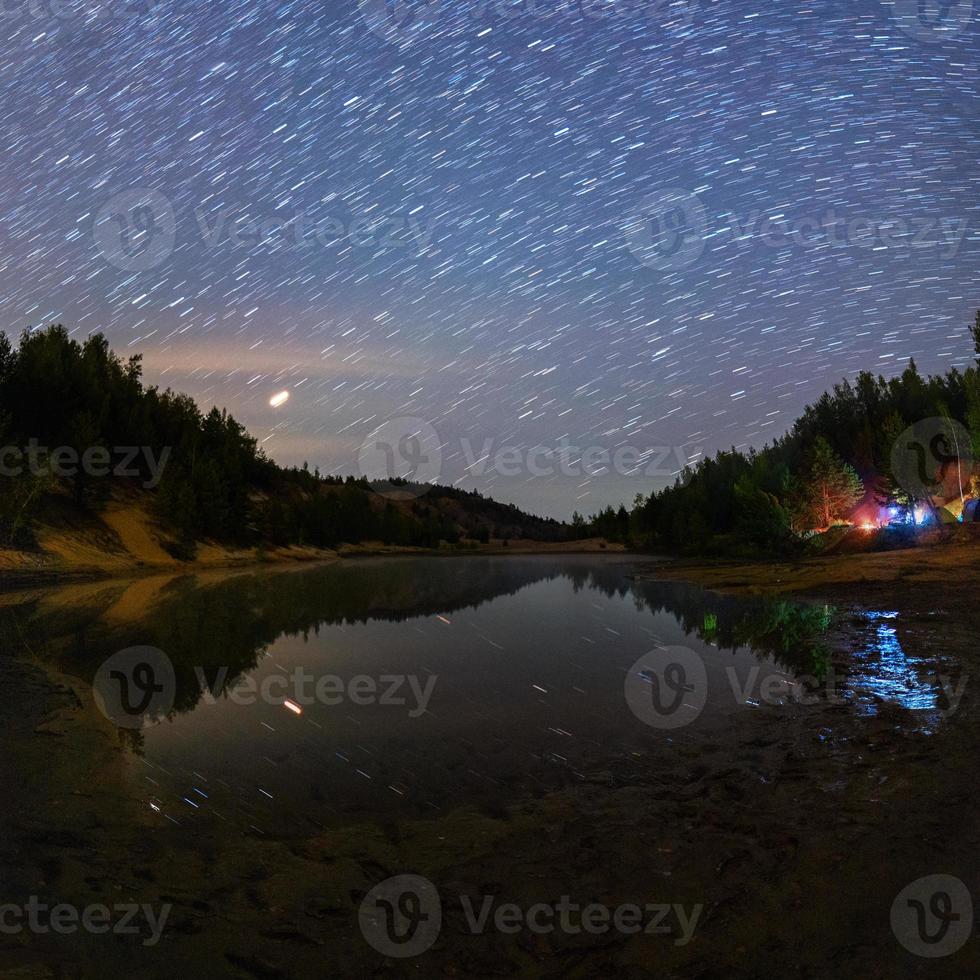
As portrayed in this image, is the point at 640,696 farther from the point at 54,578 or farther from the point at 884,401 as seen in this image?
the point at 884,401

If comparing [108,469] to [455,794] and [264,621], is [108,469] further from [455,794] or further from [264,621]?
[455,794]

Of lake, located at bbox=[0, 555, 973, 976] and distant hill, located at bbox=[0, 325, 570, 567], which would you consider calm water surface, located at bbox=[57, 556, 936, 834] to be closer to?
lake, located at bbox=[0, 555, 973, 976]

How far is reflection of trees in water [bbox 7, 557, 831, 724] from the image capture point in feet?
57.4

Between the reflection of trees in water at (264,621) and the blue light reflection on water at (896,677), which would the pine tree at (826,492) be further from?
the blue light reflection on water at (896,677)

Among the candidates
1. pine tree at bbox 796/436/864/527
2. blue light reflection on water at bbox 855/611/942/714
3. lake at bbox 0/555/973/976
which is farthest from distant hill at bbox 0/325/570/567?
pine tree at bbox 796/436/864/527

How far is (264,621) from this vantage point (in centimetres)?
2591

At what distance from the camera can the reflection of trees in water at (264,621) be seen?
689 inches

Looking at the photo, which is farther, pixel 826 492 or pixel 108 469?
pixel 826 492

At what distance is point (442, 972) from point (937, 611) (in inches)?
933

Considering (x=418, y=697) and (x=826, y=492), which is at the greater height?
(x=826, y=492)

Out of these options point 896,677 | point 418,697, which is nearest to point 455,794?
point 418,697

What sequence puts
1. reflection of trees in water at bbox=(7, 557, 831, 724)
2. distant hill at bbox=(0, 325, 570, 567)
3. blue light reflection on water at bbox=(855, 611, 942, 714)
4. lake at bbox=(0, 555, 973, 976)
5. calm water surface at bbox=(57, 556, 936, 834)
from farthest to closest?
1. distant hill at bbox=(0, 325, 570, 567)
2. reflection of trees in water at bbox=(7, 557, 831, 724)
3. blue light reflection on water at bbox=(855, 611, 942, 714)
4. calm water surface at bbox=(57, 556, 936, 834)
5. lake at bbox=(0, 555, 973, 976)

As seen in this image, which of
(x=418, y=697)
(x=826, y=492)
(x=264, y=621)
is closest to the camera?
(x=418, y=697)

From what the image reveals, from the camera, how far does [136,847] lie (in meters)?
6.89
